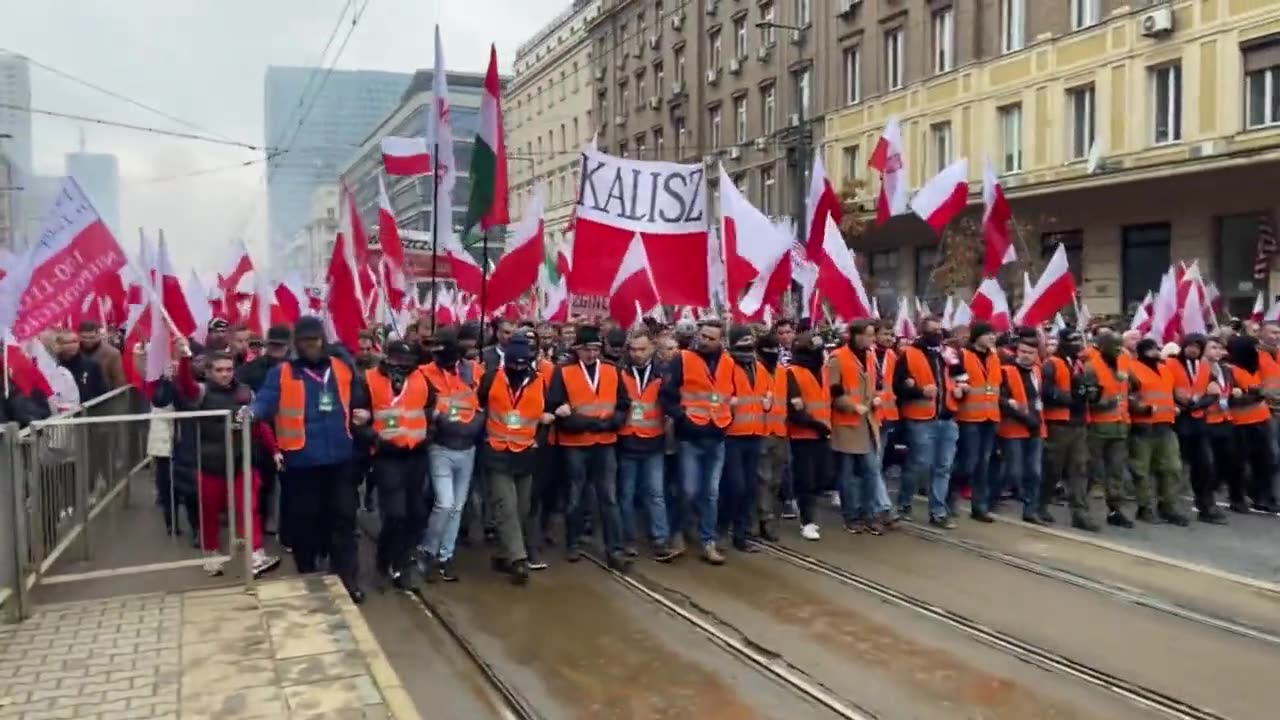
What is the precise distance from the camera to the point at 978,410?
34.1ft

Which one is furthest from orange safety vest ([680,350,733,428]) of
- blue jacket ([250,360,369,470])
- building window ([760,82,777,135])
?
building window ([760,82,777,135])

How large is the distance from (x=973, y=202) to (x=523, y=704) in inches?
963

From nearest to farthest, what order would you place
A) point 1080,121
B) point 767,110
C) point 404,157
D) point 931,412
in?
point 931,412
point 404,157
point 1080,121
point 767,110

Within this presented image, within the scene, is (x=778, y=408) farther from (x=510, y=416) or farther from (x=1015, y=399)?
(x=510, y=416)

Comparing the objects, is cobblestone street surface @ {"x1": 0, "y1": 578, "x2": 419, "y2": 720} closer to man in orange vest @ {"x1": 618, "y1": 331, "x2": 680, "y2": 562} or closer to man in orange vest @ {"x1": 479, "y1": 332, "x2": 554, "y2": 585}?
man in orange vest @ {"x1": 479, "y1": 332, "x2": 554, "y2": 585}

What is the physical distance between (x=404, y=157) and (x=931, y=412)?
586 centimetres

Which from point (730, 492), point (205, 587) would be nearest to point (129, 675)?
point (205, 587)

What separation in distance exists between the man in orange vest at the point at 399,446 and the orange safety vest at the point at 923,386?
439 cm

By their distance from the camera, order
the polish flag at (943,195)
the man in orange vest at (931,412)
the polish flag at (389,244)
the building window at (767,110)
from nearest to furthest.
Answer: the man in orange vest at (931,412) < the polish flag at (389,244) < the polish flag at (943,195) < the building window at (767,110)

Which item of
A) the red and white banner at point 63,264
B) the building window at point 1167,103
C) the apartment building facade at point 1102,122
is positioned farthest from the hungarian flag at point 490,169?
the building window at point 1167,103

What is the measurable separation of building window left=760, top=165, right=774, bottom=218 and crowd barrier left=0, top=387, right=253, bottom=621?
32.1 m

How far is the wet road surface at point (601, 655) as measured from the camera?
5.80 metres

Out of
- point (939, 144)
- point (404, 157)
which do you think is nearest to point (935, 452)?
point (404, 157)

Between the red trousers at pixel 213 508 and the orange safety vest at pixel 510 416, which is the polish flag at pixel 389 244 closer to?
the orange safety vest at pixel 510 416
